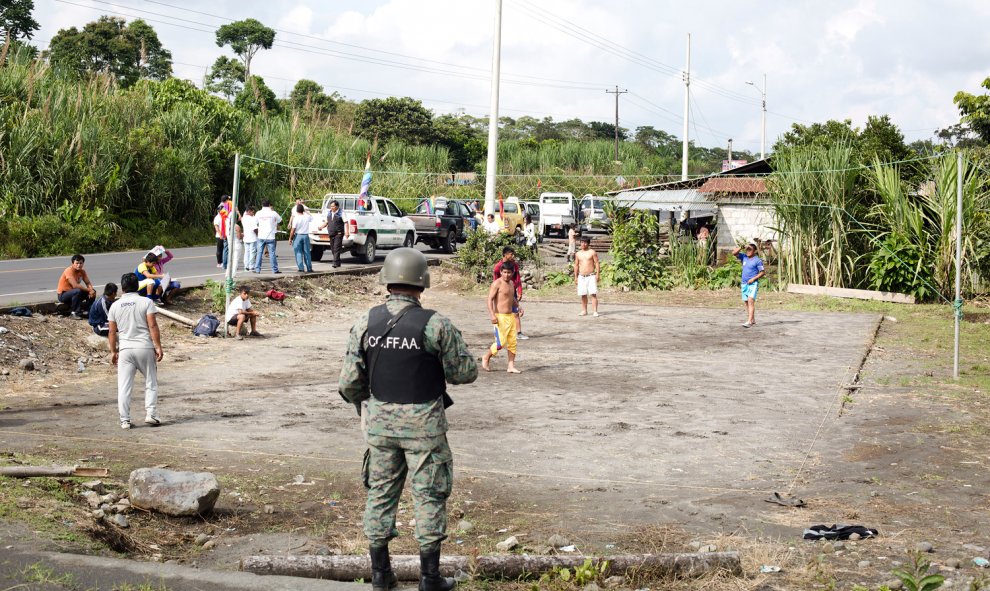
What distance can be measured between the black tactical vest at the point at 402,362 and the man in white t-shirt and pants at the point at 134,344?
539 centimetres

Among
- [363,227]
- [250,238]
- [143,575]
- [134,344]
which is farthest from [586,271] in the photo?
[143,575]

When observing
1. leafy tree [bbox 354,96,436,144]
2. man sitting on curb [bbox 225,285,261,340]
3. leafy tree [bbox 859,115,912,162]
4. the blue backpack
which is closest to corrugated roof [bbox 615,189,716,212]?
leafy tree [bbox 859,115,912,162]

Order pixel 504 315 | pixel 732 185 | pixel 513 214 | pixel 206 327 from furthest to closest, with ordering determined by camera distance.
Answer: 1. pixel 513 214
2. pixel 732 185
3. pixel 206 327
4. pixel 504 315

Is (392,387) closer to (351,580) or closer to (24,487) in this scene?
(351,580)

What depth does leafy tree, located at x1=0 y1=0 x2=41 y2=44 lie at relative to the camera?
153ft

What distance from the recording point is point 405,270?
536 centimetres

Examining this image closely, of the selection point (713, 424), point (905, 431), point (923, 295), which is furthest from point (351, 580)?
point (923, 295)

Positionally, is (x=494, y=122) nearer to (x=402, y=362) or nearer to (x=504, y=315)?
(x=504, y=315)

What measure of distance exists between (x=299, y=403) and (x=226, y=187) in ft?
88.1

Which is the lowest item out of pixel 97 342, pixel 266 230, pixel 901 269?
pixel 97 342

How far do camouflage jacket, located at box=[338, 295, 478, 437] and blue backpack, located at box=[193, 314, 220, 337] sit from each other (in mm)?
11445

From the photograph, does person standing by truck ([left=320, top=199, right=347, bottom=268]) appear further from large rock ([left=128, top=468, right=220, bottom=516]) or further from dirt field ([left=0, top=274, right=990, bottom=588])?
large rock ([left=128, top=468, right=220, bottom=516])

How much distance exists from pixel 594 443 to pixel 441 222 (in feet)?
75.2

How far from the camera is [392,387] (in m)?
5.25
